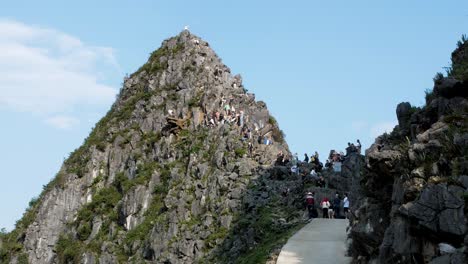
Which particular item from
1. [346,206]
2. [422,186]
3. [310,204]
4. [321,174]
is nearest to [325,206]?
[310,204]

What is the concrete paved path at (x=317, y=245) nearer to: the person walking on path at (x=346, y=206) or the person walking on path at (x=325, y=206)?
the person walking on path at (x=346, y=206)

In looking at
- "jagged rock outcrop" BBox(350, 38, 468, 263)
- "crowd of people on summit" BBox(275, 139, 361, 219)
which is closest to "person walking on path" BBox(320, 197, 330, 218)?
"crowd of people on summit" BBox(275, 139, 361, 219)

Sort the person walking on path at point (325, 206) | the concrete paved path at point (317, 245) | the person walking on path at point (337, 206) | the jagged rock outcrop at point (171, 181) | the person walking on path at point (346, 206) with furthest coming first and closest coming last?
1. the jagged rock outcrop at point (171, 181)
2. the person walking on path at point (337, 206)
3. the person walking on path at point (325, 206)
4. the person walking on path at point (346, 206)
5. the concrete paved path at point (317, 245)

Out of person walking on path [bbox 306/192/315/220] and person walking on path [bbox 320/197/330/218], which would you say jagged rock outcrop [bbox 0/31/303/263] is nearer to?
person walking on path [bbox 306/192/315/220]

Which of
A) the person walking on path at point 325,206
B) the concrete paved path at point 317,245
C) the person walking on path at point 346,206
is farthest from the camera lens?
the person walking on path at point 325,206

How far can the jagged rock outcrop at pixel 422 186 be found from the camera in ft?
45.9

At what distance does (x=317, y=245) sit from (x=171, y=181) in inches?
770

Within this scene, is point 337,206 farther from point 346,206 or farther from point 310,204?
point 310,204

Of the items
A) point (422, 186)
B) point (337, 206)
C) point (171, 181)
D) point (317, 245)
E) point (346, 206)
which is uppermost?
point (171, 181)

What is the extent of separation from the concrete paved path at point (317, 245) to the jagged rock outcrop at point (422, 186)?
1967 mm

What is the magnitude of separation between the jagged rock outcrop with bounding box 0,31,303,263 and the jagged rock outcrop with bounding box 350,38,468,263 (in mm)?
8016

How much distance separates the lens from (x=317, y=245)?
80.5 feet

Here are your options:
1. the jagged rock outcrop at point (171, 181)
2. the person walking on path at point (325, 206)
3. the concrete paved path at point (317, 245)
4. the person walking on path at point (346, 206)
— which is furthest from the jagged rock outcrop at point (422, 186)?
the person walking on path at point (325, 206)

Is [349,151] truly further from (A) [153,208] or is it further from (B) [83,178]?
(B) [83,178]
